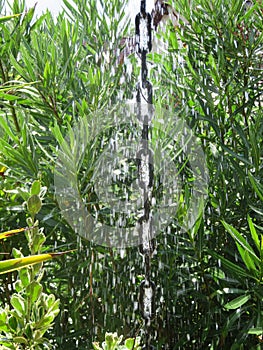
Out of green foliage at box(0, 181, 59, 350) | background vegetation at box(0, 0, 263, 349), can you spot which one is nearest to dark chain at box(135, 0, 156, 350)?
background vegetation at box(0, 0, 263, 349)

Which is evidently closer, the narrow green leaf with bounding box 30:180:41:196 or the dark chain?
the narrow green leaf with bounding box 30:180:41:196

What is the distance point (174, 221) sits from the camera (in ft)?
3.79

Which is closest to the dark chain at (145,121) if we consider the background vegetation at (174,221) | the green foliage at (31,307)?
the background vegetation at (174,221)

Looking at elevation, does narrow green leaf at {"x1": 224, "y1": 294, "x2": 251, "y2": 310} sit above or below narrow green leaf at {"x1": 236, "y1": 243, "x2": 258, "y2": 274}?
below

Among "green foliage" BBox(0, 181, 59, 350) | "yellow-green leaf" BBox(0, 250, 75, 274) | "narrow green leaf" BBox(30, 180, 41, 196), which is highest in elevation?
"narrow green leaf" BBox(30, 180, 41, 196)

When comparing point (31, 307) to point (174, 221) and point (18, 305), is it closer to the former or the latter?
point (18, 305)

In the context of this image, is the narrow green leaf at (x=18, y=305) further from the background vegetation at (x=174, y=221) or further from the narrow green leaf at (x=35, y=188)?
the background vegetation at (x=174, y=221)

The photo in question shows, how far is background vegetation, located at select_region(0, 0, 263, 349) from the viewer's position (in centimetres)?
113

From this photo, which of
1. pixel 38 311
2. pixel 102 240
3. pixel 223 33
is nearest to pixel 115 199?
pixel 102 240

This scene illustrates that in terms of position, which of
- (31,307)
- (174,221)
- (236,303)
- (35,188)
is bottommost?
(236,303)

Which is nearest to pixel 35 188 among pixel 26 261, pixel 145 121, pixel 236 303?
pixel 26 261

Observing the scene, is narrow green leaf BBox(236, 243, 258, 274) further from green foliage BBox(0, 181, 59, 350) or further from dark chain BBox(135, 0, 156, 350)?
green foliage BBox(0, 181, 59, 350)

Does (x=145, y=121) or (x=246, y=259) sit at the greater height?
(x=145, y=121)

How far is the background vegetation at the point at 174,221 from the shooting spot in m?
1.13
